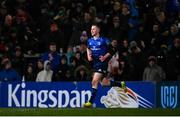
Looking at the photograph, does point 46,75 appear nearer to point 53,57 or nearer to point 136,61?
point 53,57

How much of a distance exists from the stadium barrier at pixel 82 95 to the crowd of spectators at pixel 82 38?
1.96 feet

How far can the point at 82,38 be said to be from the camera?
17719 millimetres

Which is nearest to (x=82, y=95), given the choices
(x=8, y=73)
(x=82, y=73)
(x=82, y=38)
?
(x=82, y=73)

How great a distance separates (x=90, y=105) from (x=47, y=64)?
2874mm

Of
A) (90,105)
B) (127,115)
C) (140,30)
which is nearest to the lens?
(127,115)

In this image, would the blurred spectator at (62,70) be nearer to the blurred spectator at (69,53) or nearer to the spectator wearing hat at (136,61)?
the blurred spectator at (69,53)

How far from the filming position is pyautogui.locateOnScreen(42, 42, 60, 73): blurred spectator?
1750cm

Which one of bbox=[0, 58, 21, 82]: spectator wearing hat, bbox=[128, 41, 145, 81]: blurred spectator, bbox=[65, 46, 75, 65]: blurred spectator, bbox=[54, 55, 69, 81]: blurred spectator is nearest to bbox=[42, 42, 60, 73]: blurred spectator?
bbox=[54, 55, 69, 81]: blurred spectator

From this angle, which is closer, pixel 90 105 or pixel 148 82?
pixel 90 105

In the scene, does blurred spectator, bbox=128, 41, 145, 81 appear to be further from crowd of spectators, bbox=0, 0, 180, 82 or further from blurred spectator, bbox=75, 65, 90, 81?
blurred spectator, bbox=75, 65, 90, 81

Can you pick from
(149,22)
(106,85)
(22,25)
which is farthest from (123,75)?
(22,25)

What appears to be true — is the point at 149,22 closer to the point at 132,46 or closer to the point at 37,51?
the point at 132,46

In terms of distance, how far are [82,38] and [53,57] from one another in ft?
3.33

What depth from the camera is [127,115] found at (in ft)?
40.4
